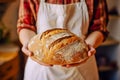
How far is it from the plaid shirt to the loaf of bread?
0.20 meters

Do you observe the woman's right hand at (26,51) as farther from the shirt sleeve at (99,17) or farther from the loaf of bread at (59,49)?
the shirt sleeve at (99,17)

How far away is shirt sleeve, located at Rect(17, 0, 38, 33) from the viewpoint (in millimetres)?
998

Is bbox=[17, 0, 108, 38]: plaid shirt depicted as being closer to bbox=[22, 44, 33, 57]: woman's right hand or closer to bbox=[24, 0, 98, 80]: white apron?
bbox=[24, 0, 98, 80]: white apron

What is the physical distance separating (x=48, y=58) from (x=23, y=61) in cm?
122

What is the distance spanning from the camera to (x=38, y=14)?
1.02m

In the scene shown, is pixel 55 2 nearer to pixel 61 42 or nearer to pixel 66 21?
pixel 66 21

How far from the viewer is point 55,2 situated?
101cm

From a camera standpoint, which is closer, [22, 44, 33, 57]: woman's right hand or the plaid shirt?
[22, 44, 33, 57]: woman's right hand

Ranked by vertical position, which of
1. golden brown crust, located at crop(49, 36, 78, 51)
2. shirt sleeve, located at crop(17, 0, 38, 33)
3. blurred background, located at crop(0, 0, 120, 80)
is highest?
shirt sleeve, located at crop(17, 0, 38, 33)

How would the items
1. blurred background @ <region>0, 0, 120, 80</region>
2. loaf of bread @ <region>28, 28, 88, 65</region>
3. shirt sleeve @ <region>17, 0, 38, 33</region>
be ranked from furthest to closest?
1. blurred background @ <region>0, 0, 120, 80</region>
2. shirt sleeve @ <region>17, 0, 38, 33</region>
3. loaf of bread @ <region>28, 28, 88, 65</region>

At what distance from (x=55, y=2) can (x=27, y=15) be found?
0.12m

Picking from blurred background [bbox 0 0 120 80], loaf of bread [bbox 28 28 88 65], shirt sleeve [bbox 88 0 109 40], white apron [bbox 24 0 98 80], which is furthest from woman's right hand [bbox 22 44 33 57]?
blurred background [bbox 0 0 120 80]

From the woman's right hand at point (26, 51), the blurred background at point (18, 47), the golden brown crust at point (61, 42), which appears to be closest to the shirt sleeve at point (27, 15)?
the woman's right hand at point (26, 51)

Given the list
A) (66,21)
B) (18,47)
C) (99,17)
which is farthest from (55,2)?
(18,47)
